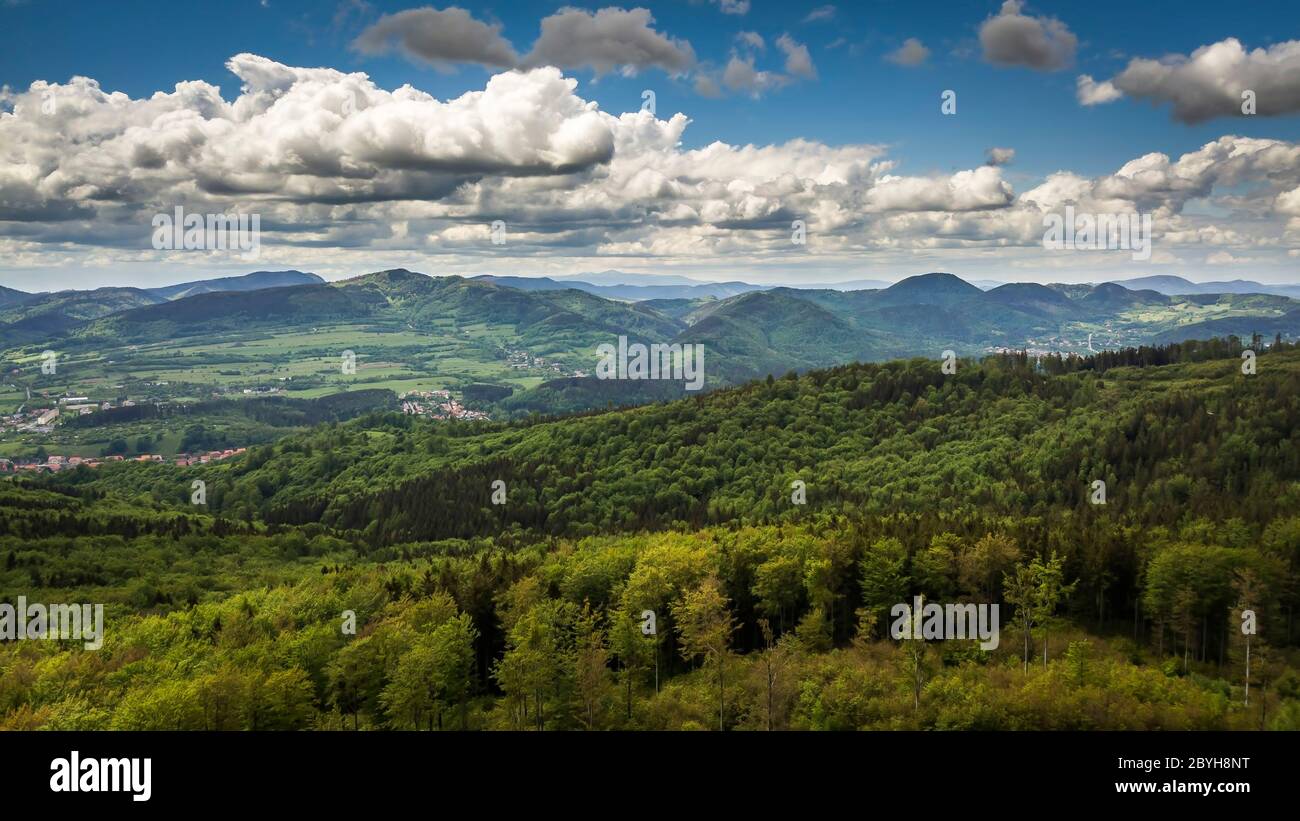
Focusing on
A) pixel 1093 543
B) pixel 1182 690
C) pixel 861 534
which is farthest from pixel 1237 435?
pixel 1182 690

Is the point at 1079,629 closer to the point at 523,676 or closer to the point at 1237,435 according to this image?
the point at 523,676

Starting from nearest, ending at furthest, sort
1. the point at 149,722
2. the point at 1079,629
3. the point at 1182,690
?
the point at 149,722 → the point at 1182,690 → the point at 1079,629

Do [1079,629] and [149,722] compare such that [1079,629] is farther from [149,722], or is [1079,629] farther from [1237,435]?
[1237,435]

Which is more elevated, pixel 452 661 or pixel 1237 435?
pixel 1237 435

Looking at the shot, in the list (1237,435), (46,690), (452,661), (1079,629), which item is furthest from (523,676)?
(1237,435)
